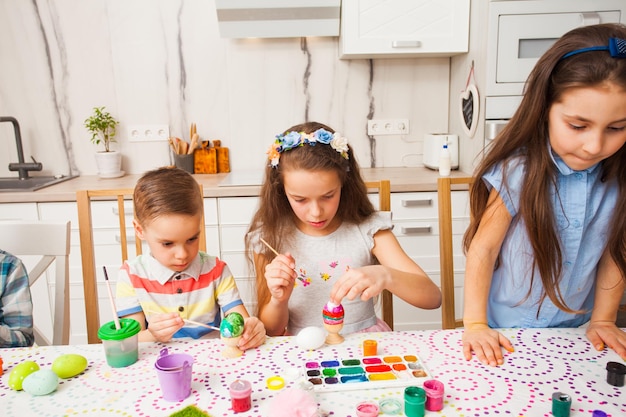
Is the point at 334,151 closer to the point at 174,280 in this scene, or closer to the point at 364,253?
the point at 364,253

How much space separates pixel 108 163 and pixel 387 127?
61.2 inches

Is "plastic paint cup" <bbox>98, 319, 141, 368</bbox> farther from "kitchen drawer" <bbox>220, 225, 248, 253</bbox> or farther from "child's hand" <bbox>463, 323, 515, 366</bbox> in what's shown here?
"kitchen drawer" <bbox>220, 225, 248, 253</bbox>

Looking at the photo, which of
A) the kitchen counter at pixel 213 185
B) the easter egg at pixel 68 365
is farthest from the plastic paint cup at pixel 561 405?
the kitchen counter at pixel 213 185

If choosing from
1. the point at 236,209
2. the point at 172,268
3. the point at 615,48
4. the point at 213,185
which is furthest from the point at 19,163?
the point at 615,48

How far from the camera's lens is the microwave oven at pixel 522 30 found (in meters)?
2.17

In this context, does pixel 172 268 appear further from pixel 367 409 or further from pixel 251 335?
pixel 367 409

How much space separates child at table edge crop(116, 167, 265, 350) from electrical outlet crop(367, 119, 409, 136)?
1.73 metres

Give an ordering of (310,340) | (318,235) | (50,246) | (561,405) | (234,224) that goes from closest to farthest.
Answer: (561,405) < (310,340) < (50,246) < (318,235) < (234,224)

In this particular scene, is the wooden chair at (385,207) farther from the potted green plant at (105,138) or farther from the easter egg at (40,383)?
the potted green plant at (105,138)

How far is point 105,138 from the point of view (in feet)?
8.63

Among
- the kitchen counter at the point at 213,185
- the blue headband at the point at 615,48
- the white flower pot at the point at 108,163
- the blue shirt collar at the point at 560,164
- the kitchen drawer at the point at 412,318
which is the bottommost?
the kitchen drawer at the point at 412,318

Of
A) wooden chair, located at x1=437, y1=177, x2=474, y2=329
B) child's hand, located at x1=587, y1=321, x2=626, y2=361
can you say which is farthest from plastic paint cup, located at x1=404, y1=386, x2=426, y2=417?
wooden chair, located at x1=437, y1=177, x2=474, y2=329

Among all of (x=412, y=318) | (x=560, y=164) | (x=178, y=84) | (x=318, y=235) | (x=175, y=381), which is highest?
(x=178, y=84)

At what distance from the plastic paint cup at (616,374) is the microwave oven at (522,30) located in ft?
5.12
